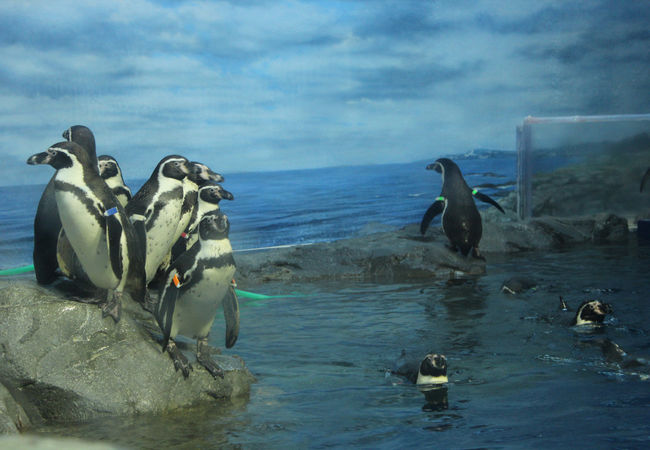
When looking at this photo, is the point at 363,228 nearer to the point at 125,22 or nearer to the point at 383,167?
the point at 383,167

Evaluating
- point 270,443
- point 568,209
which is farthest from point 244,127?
point 270,443

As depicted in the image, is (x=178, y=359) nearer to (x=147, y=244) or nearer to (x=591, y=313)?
(x=147, y=244)

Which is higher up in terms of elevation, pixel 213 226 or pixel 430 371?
pixel 213 226

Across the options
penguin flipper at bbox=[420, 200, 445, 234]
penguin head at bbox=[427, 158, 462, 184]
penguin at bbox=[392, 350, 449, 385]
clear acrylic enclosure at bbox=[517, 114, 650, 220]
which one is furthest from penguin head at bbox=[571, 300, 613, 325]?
clear acrylic enclosure at bbox=[517, 114, 650, 220]

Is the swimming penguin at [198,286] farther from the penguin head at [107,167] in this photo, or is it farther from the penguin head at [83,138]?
the penguin head at [107,167]

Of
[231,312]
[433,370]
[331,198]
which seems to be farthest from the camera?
[331,198]

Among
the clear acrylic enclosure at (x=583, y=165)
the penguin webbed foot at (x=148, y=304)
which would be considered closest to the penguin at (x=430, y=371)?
the penguin webbed foot at (x=148, y=304)

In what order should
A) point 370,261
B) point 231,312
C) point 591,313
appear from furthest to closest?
point 370,261 → point 591,313 → point 231,312

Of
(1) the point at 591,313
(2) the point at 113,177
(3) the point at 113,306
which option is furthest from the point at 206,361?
(1) the point at 591,313

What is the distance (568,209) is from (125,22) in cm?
619

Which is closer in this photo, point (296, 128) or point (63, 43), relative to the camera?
point (63, 43)

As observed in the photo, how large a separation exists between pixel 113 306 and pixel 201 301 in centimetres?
39

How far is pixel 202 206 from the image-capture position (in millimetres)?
3748

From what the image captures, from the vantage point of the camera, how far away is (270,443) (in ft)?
9.00
